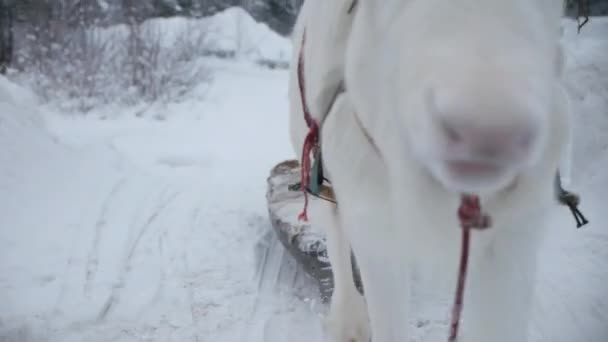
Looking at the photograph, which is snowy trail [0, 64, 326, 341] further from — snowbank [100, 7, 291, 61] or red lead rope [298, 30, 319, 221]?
snowbank [100, 7, 291, 61]

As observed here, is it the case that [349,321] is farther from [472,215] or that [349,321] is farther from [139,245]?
[139,245]

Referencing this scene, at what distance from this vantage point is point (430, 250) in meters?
0.94

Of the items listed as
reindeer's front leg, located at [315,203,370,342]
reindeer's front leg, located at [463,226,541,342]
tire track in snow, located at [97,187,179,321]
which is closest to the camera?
reindeer's front leg, located at [463,226,541,342]

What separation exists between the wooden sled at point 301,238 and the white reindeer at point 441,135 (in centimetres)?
95

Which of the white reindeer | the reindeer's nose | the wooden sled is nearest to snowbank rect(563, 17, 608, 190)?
the wooden sled

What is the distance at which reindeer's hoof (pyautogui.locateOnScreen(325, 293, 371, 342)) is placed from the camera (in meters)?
1.99

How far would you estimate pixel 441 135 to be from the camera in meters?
Result: 0.59

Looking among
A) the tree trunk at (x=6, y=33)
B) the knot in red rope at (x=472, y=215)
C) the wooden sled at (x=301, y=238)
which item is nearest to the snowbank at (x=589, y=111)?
the wooden sled at (x=301, y=238)

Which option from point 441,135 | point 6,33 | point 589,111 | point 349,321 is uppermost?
point 441,135

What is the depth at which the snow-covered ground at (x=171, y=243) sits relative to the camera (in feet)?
7.09

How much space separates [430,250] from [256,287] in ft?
5.53

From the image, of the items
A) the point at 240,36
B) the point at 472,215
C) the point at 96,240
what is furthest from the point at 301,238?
the point at 240,36

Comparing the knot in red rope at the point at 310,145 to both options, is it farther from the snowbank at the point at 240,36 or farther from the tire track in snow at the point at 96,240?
the snowbank at the point at 240,36

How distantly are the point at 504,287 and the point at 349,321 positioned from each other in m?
0.98
